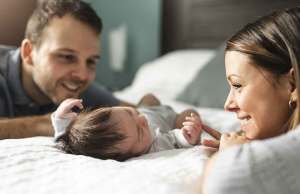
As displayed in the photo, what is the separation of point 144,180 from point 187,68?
2076 mm

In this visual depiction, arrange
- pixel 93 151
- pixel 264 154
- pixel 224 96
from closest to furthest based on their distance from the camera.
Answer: pixel 264 154 < pixel 93 151 < pixel 224 96

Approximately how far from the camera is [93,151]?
106 cm

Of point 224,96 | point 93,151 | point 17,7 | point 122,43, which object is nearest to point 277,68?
point 93,151

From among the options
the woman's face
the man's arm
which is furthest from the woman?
the man's arm

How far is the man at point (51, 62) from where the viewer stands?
164cm

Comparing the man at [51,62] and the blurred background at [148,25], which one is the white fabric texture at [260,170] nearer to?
the man at [51,62]

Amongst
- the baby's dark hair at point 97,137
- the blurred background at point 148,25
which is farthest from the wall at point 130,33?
the baby's dark hair at point 97,137

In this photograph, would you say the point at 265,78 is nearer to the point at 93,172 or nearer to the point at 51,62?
the point at 93,172

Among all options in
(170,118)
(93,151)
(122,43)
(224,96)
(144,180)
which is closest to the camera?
(144,180)

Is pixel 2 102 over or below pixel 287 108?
below

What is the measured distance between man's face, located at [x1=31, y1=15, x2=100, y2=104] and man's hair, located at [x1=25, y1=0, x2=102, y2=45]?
22 millimetres

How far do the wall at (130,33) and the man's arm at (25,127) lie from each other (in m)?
2.26

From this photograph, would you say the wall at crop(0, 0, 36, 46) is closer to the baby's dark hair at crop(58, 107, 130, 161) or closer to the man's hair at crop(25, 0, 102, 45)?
the man's hair at crop(25, 0, 102, 45)

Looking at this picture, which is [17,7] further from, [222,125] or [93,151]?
[93,151]
